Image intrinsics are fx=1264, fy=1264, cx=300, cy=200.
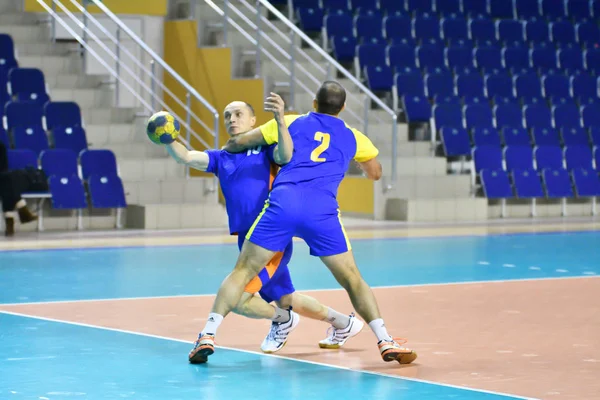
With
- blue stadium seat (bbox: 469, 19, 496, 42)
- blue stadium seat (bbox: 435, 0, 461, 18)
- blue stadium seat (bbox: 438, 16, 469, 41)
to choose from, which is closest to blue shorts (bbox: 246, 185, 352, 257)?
blue stadium seat (bbox: 438, 16, 469, 41)

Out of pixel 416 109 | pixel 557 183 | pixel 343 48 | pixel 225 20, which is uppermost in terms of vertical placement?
pixel 225 20

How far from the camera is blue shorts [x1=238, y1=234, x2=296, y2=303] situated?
7.16m

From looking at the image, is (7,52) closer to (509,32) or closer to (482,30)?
(482,30)

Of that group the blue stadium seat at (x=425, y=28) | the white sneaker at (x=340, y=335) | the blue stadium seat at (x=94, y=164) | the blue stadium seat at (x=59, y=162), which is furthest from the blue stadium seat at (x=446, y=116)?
the white sneaker at (x=340, y=335)

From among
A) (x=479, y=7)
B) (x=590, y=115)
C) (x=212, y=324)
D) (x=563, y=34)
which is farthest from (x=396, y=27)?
(x=212, y=324)

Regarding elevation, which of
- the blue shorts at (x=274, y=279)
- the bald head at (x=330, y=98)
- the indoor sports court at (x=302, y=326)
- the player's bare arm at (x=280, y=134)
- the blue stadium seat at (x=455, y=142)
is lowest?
the indoor sports court at (x=302, y=326)

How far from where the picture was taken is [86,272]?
12023 millimetres

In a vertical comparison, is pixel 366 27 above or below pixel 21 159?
above

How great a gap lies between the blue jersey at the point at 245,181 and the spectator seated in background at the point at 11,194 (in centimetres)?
894

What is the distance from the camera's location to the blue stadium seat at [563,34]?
2467 centimetres

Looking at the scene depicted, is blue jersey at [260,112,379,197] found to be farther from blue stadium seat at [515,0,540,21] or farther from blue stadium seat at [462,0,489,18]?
blue stadium seat at [515,0,540,21]

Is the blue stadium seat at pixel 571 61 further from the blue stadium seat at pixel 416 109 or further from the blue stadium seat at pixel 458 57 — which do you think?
the blue stadium seat at pixel 416 109

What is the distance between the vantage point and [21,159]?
1644cm

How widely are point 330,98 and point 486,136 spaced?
14.1m
